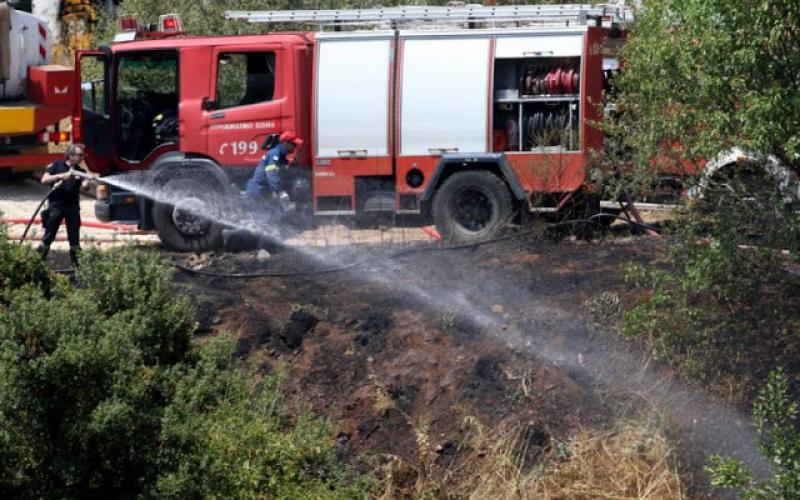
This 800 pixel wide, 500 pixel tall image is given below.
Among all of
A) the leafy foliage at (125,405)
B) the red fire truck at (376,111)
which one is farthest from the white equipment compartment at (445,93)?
the leafy foliage at (125,405)

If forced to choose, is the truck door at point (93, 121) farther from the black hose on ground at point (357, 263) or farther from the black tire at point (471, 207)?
the black tire at point (471, 207)

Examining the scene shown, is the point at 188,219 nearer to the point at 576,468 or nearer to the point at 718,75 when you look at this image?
the point at 576,468

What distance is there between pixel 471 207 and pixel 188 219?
3.25m

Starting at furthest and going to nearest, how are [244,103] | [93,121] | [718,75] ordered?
[93,121] < [244,103] < [718,75]

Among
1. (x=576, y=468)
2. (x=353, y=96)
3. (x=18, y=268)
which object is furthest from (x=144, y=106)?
(x=576, y=468)

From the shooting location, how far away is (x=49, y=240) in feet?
40.8

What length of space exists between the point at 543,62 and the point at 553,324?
13.1 ft

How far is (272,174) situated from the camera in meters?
13.7

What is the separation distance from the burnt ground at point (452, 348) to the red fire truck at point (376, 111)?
1.40 m

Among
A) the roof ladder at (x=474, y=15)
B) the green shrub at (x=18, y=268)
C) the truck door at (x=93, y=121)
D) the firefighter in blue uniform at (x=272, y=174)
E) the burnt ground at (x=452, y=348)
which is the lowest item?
the burnt ground at (x=452, y=348)

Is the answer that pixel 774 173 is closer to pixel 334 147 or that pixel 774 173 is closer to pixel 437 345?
pixel 437 345

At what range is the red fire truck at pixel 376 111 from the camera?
13.2 meters

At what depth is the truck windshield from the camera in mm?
14438

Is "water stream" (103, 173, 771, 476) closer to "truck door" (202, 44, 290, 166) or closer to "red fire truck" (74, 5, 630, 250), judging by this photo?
"red fire truck" (74, 5, 630, 250)
